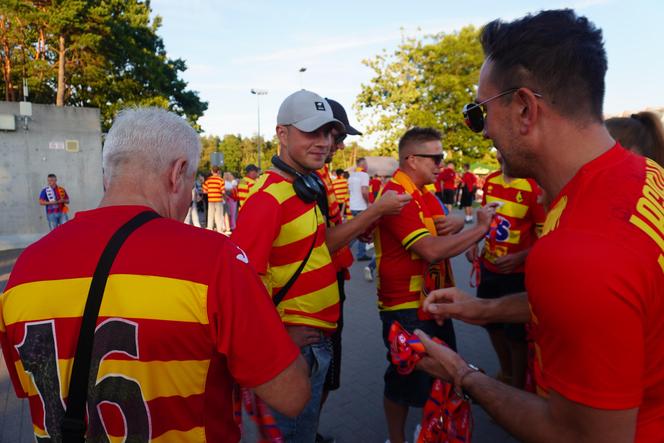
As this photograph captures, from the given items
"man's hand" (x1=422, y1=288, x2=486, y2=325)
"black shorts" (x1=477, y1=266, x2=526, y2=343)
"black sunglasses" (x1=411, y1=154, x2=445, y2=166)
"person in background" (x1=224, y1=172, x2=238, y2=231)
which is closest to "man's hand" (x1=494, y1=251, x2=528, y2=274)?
"black shorts" (x1=477, y1=266, x2=526, y2=343)

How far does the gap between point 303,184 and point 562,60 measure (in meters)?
1.45

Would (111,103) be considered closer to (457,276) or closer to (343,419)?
(457,276)

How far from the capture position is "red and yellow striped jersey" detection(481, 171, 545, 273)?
3475mm

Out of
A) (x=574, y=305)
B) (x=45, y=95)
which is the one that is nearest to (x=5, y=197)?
(x=45, y=95)

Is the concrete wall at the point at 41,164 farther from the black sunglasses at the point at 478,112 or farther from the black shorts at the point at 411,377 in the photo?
the black sunglasses at the point at 478,112

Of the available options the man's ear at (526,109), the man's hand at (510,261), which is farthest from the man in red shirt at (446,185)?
the man's ear at (526,109)

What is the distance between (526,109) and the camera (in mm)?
1312

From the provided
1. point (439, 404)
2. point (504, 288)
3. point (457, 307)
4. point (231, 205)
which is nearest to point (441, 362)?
point (439, 404)

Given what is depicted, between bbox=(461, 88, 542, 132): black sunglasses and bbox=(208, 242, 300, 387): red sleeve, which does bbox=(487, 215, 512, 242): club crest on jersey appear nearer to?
bbox=(461, 88, 542, 132): black sunglasses

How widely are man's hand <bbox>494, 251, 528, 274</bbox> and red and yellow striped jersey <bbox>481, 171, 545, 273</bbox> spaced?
0.07 meters

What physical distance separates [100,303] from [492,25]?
152cm

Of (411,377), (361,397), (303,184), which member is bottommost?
(361,397)

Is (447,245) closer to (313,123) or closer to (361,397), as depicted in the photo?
(313,123)

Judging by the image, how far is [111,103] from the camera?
991 inches
